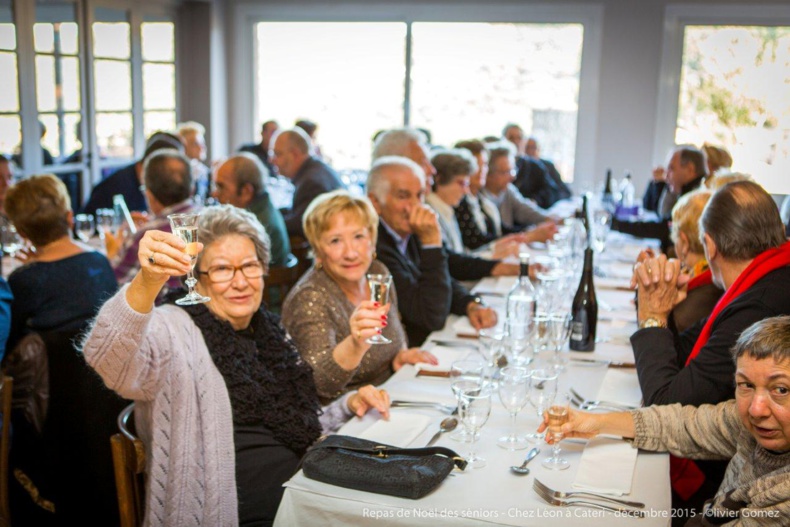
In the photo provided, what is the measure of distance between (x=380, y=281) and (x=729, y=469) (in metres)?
1.03

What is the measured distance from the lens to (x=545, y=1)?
28.0 ft

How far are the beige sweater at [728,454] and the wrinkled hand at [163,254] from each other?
1.17m

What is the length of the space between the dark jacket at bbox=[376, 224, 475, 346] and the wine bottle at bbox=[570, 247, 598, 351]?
1.80ft

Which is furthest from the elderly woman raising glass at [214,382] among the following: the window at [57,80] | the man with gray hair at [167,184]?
the window at [57,80]

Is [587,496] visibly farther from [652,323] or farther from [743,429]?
[652,323]

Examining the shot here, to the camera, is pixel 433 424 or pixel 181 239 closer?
pixel 181 239

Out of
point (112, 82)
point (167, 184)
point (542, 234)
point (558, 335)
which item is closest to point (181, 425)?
point (558, 335)

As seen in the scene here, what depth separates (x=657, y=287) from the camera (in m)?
2.63

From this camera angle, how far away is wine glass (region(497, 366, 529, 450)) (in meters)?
1.99

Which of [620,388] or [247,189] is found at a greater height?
[247,189]

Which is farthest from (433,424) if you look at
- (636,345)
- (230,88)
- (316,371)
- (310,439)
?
(230,88)

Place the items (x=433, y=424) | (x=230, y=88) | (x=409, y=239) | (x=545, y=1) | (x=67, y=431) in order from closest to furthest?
(x=433, y=424), (x=67, y=431), (x=409, y=239), (x=545, y=1), (x=230, y=88)

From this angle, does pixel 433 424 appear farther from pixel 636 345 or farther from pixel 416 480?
pixel 636 345

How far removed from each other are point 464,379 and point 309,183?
4.15 metres
